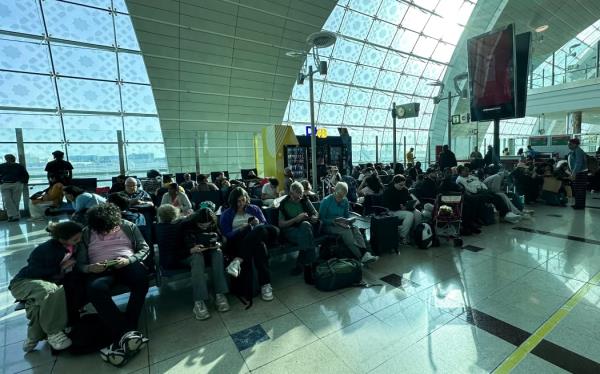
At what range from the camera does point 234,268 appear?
283cm

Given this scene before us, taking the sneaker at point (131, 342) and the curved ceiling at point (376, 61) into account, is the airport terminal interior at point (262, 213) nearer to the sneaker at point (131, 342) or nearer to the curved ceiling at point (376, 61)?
the sneaker at point (131, 342)

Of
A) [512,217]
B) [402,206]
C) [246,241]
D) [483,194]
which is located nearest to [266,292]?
[246,241]

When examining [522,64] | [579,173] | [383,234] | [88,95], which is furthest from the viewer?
[88,95]

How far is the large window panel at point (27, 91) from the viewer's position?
9828 millimetres

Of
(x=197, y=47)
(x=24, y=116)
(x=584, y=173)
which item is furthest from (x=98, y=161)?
(x=584, y=173)

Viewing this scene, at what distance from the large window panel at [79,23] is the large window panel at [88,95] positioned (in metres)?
1.61

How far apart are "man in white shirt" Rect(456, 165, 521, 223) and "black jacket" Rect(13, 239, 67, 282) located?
21.5 feet

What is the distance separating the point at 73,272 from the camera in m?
2.33

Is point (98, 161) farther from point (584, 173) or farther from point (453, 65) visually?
point (453, 65)

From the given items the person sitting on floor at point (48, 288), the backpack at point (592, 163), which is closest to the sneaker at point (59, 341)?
the person sitting on floor at point (48, 288)

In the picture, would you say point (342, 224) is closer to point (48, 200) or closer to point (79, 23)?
point (48, 200)

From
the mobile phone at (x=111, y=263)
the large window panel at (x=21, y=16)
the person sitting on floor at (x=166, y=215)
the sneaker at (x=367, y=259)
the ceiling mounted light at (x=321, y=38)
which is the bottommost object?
the sneaker at (x=367, y=259)

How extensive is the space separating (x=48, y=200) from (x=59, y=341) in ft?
23.6

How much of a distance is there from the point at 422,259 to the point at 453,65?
22.4 m
